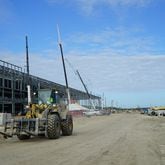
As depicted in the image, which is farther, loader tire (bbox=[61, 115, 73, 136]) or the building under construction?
the building under construction

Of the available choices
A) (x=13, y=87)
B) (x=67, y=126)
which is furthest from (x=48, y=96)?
(x=13, y=87)

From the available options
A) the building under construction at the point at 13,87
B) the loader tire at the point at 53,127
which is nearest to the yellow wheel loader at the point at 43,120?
the loader tire at the point at 53,127

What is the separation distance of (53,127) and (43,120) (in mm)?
656

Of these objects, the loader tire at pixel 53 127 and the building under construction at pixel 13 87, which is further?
the building under construction at pixel 13 87

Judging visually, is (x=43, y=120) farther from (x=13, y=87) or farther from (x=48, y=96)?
(x=13, y=87)

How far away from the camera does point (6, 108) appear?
68.6 metres

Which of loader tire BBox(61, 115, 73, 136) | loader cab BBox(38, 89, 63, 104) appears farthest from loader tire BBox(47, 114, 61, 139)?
loader tire BBox(61, 115, 73, 136)

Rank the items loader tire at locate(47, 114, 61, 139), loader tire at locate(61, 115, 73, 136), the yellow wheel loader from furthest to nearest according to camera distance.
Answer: loader tire at locate(61, 115, 73, 136) → loader tire at locate(47, 114, 61, 139) → the yellow wheel loader

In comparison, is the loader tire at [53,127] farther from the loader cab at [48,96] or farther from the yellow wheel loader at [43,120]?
the loader cab at [48,96]

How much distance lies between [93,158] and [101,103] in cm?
16060

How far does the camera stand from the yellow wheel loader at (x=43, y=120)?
65.6ft

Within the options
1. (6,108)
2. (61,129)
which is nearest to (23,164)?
(61,129)

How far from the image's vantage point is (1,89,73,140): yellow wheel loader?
1998 cm

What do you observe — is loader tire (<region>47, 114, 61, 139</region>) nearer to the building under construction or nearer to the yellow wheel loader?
the yellow wheel loader
